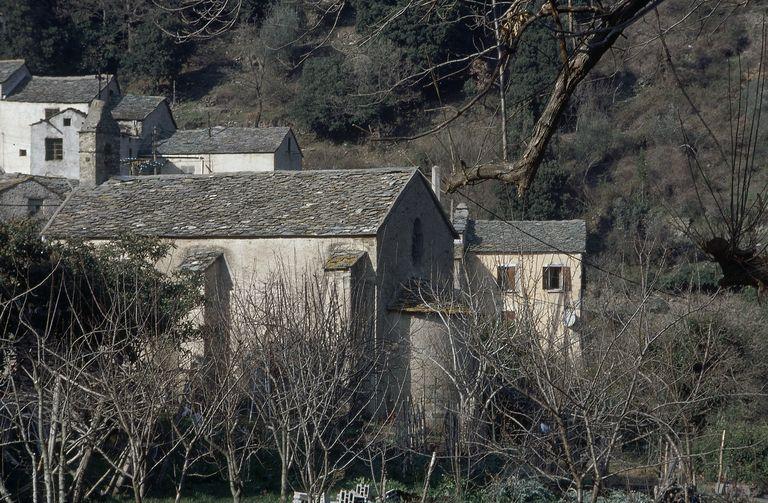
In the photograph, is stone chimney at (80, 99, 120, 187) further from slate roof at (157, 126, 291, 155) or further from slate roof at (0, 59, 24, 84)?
slate roof at (0, 59, 24, 84)

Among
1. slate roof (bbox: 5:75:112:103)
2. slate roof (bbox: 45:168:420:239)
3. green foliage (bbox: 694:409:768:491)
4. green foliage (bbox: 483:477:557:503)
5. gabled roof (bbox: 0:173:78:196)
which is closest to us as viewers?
green foliage (bbox: 483:477:557:503)

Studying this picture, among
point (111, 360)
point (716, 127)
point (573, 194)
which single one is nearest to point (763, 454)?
point (111, 360)

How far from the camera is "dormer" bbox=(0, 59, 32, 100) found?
4622 centimetres

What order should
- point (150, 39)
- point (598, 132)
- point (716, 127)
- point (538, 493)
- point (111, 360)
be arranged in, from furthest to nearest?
point (150, 39) < point (598, 132) < point (716, 127) < point (538, 493) < point (111, 360)

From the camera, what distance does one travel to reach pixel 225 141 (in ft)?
134

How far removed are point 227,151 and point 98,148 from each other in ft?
49.8

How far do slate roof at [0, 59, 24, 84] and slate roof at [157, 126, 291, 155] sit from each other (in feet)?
30.7

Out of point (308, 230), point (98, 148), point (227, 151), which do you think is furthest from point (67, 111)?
point (308, 230)

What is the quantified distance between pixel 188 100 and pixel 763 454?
4439 cm

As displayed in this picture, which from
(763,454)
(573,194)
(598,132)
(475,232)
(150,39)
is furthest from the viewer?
(150,39)

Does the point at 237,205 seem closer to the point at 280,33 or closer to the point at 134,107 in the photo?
the point at 134,107

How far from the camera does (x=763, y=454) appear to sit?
18.4 meters

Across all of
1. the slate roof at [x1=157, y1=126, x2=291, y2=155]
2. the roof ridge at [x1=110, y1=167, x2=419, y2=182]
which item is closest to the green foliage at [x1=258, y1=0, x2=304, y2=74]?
the slate roof at [x1=157, y1=126, x2=291, y2=155]

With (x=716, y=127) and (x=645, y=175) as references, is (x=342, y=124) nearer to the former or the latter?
(x=645, y=175)
